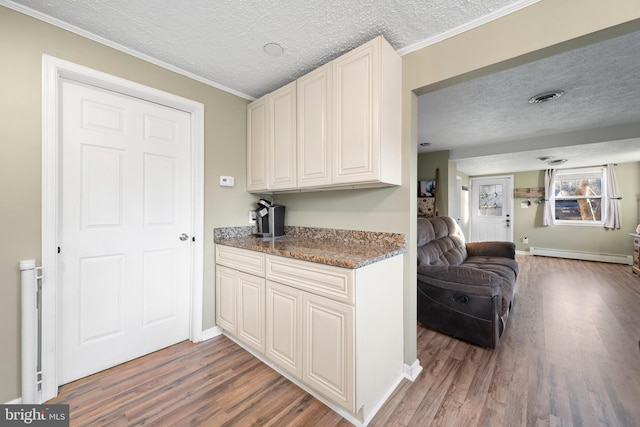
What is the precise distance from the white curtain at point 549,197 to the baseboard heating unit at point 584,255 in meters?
0.70

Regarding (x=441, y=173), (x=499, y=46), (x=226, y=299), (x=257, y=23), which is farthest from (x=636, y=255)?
(x=257, y=23)

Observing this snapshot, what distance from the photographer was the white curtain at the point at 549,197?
5965 mm

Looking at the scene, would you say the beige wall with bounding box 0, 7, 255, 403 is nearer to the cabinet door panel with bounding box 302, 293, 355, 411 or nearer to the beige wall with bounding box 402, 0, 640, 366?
the cabinet door panel with bounding box 302, 293, 355, 411

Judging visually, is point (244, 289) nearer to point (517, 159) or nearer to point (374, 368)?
point (374, 368)

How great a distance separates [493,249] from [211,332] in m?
4.06

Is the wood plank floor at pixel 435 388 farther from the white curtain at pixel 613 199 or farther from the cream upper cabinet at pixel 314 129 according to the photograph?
the white curtain at pixel 613 199

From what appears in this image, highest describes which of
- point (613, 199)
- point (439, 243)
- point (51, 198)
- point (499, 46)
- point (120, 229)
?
point (499, 46)

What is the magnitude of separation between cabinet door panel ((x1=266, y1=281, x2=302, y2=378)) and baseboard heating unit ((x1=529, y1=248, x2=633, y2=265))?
726 centimetres

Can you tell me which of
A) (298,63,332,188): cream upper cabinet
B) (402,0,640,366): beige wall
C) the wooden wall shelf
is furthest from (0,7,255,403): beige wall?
the wooden wall shelf

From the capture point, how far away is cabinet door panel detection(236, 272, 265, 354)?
1854 mm

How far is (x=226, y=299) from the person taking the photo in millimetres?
2207

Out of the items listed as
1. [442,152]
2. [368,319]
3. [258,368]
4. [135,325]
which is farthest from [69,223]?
[442,152]

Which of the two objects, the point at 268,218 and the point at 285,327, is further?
the point at 268,218

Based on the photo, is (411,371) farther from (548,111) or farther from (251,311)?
(548,111)
